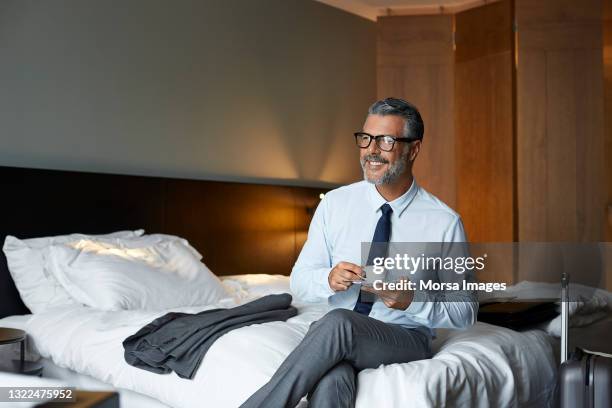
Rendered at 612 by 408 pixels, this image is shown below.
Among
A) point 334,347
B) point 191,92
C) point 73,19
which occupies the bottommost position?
point 334,347

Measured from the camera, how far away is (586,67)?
4605 millimetres

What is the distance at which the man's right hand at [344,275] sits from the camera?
2.07m

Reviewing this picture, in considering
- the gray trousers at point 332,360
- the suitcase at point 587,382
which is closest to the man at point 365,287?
the gray trousers at point 332,360

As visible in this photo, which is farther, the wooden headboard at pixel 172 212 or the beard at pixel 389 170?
the wooden headboard at pixel 172 212

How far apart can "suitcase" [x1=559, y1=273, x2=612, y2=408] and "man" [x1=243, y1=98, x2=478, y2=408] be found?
1.24 ft

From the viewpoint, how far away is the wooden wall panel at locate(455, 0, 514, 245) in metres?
5.26

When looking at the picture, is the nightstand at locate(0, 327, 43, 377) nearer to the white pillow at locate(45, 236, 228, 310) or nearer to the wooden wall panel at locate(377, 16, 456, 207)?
the white pillow at locate(45, 236, 228, 310)

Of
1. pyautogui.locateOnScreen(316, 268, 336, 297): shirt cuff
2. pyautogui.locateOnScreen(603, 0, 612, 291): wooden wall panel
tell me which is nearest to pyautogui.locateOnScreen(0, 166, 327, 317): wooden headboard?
pyautogui.locateOnScreen(316, 268, 336, 297): shirt cuff

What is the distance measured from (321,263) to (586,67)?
3.05 meters

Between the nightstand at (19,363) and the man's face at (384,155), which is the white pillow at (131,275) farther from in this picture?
the man's face at (384,155)

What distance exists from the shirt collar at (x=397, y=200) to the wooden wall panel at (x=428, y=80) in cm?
288

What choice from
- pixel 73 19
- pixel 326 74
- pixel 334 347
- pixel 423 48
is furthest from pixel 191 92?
pixel 334 347

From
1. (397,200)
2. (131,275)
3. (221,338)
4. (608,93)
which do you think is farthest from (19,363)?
(608,93)

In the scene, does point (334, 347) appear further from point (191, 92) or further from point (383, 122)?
point (191, 92)
